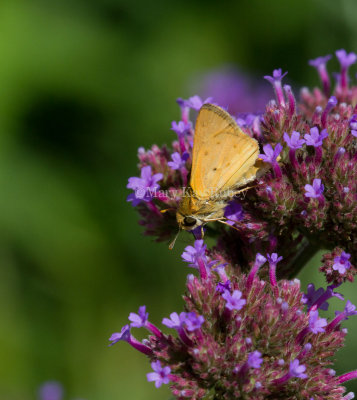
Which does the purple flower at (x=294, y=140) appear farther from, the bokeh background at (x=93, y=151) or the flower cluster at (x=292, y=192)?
the bokeh background at (x=93, y=151)

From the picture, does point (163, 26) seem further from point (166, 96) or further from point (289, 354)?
point (289, 354)

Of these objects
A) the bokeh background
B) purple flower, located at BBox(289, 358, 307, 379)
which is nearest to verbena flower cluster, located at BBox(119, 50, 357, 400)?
purple flower, located at BBox(289, 358, 307, 379)

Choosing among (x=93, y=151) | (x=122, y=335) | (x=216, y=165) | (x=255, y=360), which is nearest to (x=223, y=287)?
(x=255, y=360)

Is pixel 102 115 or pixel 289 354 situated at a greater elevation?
Answer: pixel 102 115

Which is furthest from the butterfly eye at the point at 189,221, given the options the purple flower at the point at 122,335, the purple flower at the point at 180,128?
the purple flower at the point at 122,335

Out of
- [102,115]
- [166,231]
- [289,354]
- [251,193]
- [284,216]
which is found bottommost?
[289,354]

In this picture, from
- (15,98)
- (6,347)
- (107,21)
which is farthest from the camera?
(107,21)

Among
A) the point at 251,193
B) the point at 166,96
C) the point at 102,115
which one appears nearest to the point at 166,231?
the point at 251,193
